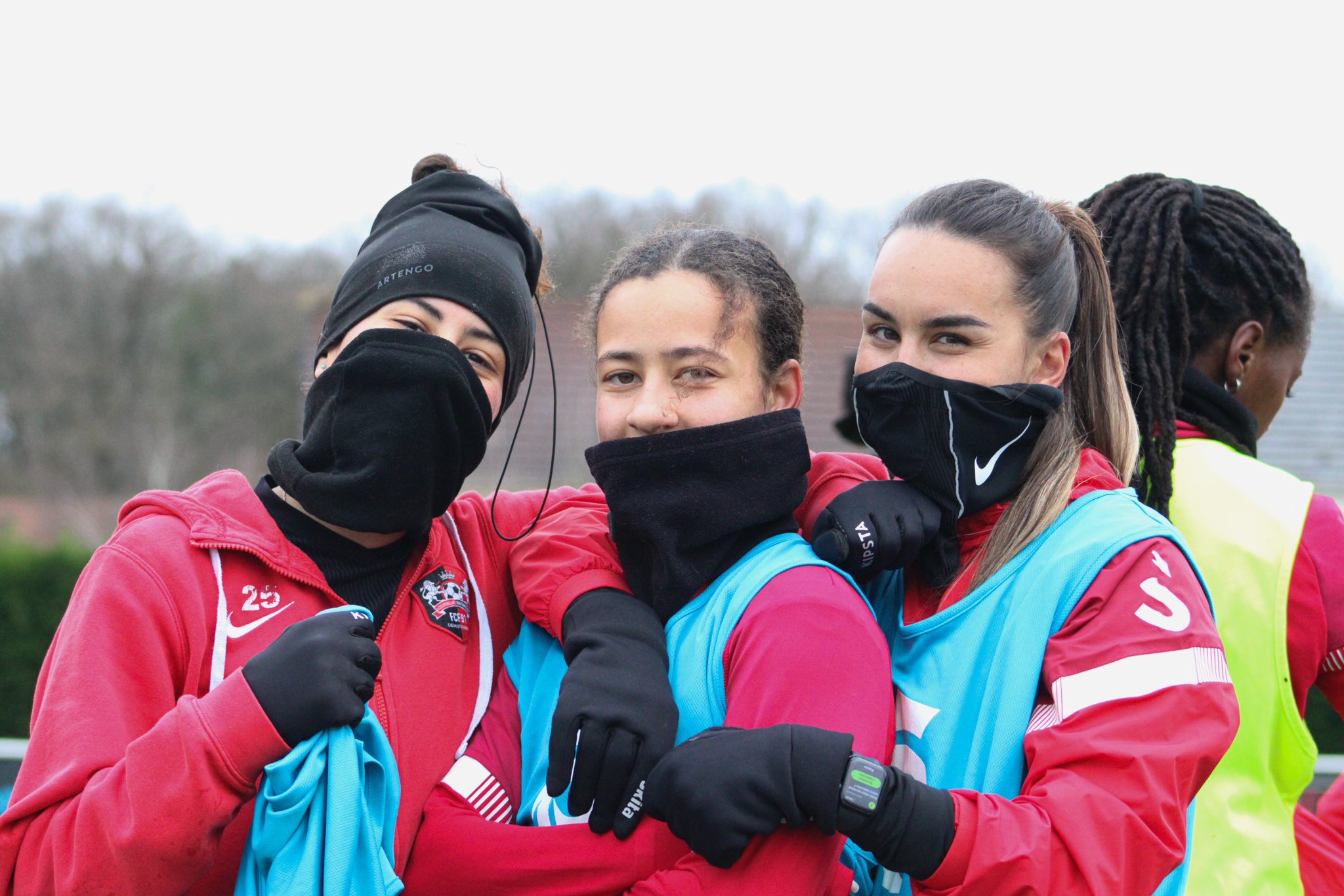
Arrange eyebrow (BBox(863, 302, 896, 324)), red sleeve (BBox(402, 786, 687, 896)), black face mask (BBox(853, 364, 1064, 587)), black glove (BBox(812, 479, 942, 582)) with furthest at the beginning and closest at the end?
eyebrow (BBox(863, 302, 896, 324)) < black face mask (BBox(853, 364, 1064, 587)) < black glove (BBox(812, 479, 942, 582)) < red sleeve (BBox(402, 786, 687, 896))

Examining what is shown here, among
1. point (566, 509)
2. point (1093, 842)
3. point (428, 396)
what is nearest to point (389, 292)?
point (428, 396)

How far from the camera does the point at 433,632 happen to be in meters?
2.36

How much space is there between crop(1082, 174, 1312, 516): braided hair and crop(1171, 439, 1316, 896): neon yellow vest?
36cm

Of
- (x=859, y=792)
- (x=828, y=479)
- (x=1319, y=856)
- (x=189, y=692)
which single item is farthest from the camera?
(x=1319, y=856)

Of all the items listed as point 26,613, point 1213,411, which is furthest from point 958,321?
point 26,613

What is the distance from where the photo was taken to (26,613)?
439 inches

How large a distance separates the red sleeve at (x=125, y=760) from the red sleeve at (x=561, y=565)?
24.6 inches

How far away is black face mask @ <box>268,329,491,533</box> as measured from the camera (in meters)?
2.28

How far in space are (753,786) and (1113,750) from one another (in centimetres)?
59

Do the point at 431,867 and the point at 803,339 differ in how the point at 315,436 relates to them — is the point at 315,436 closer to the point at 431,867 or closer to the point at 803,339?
the point at 431,867

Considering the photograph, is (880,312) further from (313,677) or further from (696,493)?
(313,677)

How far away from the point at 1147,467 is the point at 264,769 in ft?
6.72

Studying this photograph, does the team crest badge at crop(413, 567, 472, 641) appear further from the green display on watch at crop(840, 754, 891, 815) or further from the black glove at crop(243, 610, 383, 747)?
the green display on watch at crop(840, 754, 891, 815)

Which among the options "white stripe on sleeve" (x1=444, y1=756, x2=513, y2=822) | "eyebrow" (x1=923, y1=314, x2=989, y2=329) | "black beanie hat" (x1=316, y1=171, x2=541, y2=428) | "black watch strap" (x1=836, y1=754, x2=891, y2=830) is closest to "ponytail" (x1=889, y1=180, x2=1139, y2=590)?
"eyebrow" (x1=923, y1=314, x2=989, y2=329)
